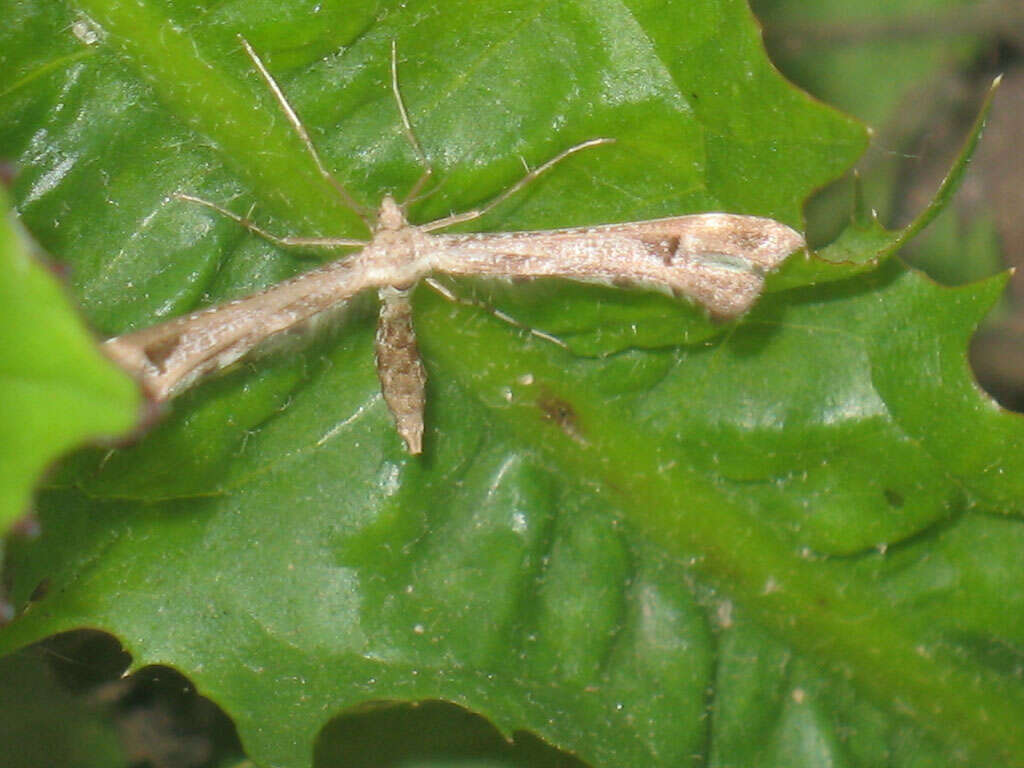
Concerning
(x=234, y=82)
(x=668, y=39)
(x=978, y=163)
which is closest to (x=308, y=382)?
(x=234, y=82)

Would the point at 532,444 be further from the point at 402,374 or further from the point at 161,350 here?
the point at 161,350

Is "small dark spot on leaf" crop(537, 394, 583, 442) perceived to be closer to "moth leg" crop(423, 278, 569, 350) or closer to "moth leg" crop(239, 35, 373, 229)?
"moth leg" crop(423, 278, 569, 350)

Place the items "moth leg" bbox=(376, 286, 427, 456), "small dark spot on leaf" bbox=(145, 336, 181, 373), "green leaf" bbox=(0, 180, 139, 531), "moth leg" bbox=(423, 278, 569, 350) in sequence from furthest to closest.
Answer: "moth leg" bbox=(423, 278, 569, 350), "moth leg" bbox=(376, 286, 427, 456), "small dark spot on leaf" bbox=(145, 336, 181, 373), "green leaf" bbox=(0, 180, 139, 531)

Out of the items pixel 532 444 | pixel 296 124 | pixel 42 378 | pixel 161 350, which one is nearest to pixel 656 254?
pixel 532 444

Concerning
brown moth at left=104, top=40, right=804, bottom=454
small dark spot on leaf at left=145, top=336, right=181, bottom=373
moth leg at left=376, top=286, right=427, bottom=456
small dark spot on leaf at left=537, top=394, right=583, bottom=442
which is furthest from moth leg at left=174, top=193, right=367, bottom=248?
small dark spot on leaf at left=537, top=394, right=583, bottom=442

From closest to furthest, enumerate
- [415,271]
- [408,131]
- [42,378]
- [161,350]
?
[42,378]
[161,350]
[408,131]
[415,271]

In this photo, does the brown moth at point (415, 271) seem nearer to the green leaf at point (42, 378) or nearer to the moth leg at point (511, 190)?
the moth leg at point (511, 190)

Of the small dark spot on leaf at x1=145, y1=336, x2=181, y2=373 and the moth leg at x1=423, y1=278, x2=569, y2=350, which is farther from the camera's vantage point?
the moth leg at x1=423, y1=278, x2=569, y2=350

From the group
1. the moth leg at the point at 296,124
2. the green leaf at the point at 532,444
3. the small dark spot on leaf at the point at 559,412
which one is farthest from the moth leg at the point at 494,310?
the moth leg at the point at 296,124
